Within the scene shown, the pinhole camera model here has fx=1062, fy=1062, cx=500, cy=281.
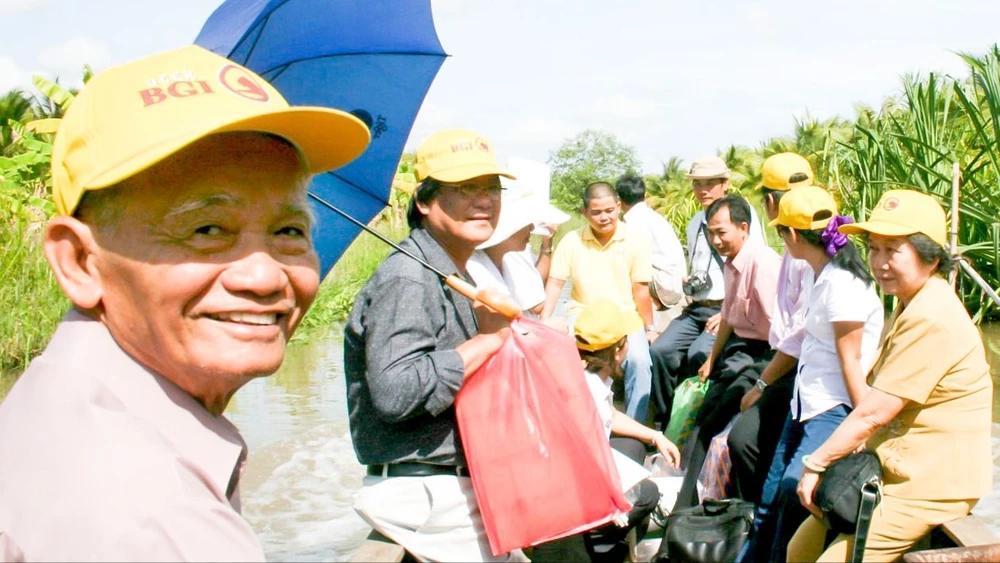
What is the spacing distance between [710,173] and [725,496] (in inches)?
134

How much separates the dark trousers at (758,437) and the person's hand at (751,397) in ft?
0.16

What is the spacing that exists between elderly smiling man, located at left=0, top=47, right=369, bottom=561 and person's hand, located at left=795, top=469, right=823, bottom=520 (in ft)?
9.30

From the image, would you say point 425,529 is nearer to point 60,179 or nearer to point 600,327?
point 600,327

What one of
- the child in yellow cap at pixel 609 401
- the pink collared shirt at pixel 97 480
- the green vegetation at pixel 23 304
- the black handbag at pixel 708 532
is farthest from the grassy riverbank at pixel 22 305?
the pink collared shirt at pixel 97 480

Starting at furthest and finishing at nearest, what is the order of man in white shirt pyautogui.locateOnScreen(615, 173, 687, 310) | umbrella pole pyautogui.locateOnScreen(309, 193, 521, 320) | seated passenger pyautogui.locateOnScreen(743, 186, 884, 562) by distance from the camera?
man in white shirt pyautogui.locateOnScreen(615, 173, 687, 310)
seated passenger pyautogui.locateOnScreen(743, 186, 884, 562)
umbrella pole pyautogui.locateOnScreen(309, 193, 521, 320)

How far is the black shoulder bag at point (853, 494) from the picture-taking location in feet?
11.7

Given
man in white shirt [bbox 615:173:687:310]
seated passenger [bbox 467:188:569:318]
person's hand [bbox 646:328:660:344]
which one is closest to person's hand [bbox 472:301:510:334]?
seated passenger [bbox 467:188:569:318]

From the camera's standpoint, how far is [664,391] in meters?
6.70

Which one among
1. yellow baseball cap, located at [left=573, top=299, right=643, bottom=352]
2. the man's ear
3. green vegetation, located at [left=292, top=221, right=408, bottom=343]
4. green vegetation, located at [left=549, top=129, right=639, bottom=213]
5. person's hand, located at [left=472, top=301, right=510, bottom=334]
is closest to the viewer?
the man's ear

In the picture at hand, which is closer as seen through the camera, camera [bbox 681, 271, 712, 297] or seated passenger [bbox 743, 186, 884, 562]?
seated passenger [bbox 743, 186, 884, 562]

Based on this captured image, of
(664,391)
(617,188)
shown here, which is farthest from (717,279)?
(617,188)

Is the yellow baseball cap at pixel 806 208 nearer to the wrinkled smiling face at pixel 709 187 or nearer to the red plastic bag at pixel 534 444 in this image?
the red plastic bag at pixel 534 444

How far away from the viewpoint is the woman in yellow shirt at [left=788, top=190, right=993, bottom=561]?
363 centimetres

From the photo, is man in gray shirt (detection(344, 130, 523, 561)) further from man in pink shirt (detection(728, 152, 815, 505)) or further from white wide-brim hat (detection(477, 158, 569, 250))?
man in pink shirt (detection(728, 152, 815, 505))
